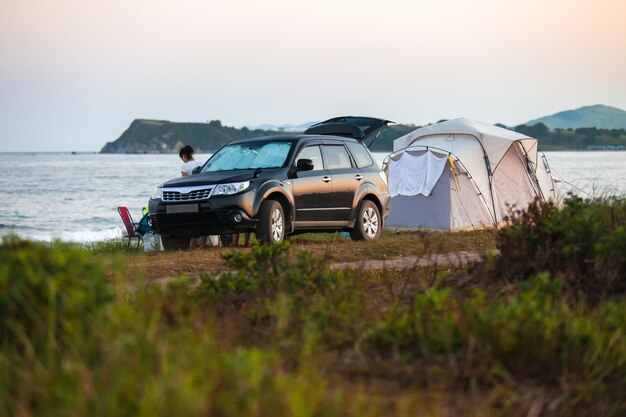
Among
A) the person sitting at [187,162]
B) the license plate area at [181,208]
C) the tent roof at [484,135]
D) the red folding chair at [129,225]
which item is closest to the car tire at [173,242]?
the license plate area at [181,208]

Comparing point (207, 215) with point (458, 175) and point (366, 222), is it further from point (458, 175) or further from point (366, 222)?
point (458, 175)

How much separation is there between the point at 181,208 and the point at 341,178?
3096mm

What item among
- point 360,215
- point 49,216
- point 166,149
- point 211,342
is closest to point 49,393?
point 211,342

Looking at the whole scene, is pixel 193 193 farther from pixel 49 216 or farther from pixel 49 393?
pixel 49 216

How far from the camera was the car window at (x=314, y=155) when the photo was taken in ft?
54.1

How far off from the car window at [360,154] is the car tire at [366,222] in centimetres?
70

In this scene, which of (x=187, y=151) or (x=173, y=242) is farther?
(x=187, y=151)

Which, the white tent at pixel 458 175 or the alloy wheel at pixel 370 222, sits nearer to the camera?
the alloy wheel at pixel 370 222

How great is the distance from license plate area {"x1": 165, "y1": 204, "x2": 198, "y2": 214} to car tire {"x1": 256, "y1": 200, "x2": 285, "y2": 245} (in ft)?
3.27

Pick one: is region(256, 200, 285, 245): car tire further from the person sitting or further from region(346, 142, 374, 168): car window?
region(346, 142, 374, 168): car window

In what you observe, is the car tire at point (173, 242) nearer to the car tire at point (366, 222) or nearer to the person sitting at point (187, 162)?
the person sitting at point (187, 162)

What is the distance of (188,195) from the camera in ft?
50.1

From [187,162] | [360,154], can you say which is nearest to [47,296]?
[187,162]

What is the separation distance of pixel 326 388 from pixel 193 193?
10639 mm
